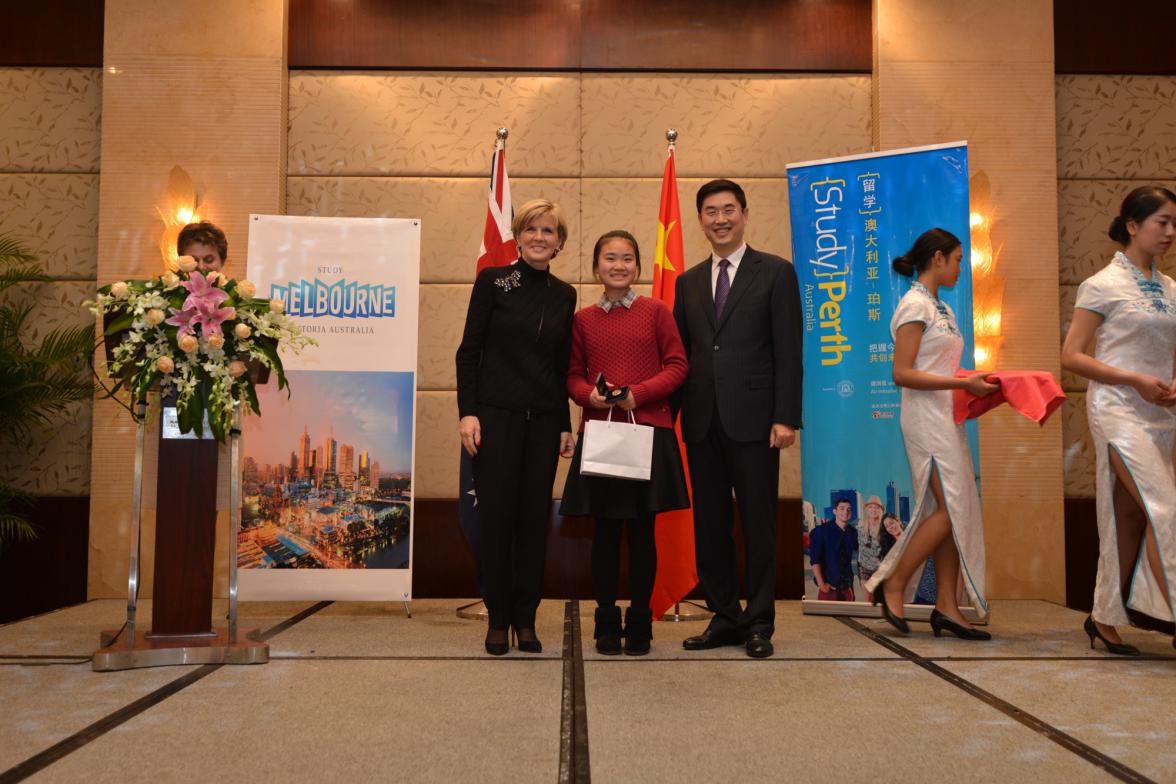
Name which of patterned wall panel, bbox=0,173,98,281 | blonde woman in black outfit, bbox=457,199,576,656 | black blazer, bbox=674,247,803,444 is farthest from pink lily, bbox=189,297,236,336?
patterned wall panel, bbox=0,173,98,281

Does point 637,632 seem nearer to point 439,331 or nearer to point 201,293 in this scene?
point 201,293

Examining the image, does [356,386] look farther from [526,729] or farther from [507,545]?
[526,729]

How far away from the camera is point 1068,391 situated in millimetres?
5246

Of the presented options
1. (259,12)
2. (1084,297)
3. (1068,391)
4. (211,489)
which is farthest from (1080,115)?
(211,489)

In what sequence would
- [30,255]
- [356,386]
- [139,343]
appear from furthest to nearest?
[30,255], [356,386], [139,343]

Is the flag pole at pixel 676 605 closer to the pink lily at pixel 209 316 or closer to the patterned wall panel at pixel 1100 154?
the pink lily at pixel 209 316

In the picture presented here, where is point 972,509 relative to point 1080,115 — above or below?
→ below

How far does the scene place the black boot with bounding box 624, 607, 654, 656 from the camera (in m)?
3.23

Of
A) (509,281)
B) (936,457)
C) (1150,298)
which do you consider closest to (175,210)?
(509,281)

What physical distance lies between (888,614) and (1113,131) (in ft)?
10.9

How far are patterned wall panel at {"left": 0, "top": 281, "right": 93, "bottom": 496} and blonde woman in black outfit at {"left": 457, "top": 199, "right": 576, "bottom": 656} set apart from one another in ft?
9.70

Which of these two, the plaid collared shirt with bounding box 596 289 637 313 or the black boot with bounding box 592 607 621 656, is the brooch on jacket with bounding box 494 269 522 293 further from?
the black boot with bounding box 592 607 621 656

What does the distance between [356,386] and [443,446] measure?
109cm

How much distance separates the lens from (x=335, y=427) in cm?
414
